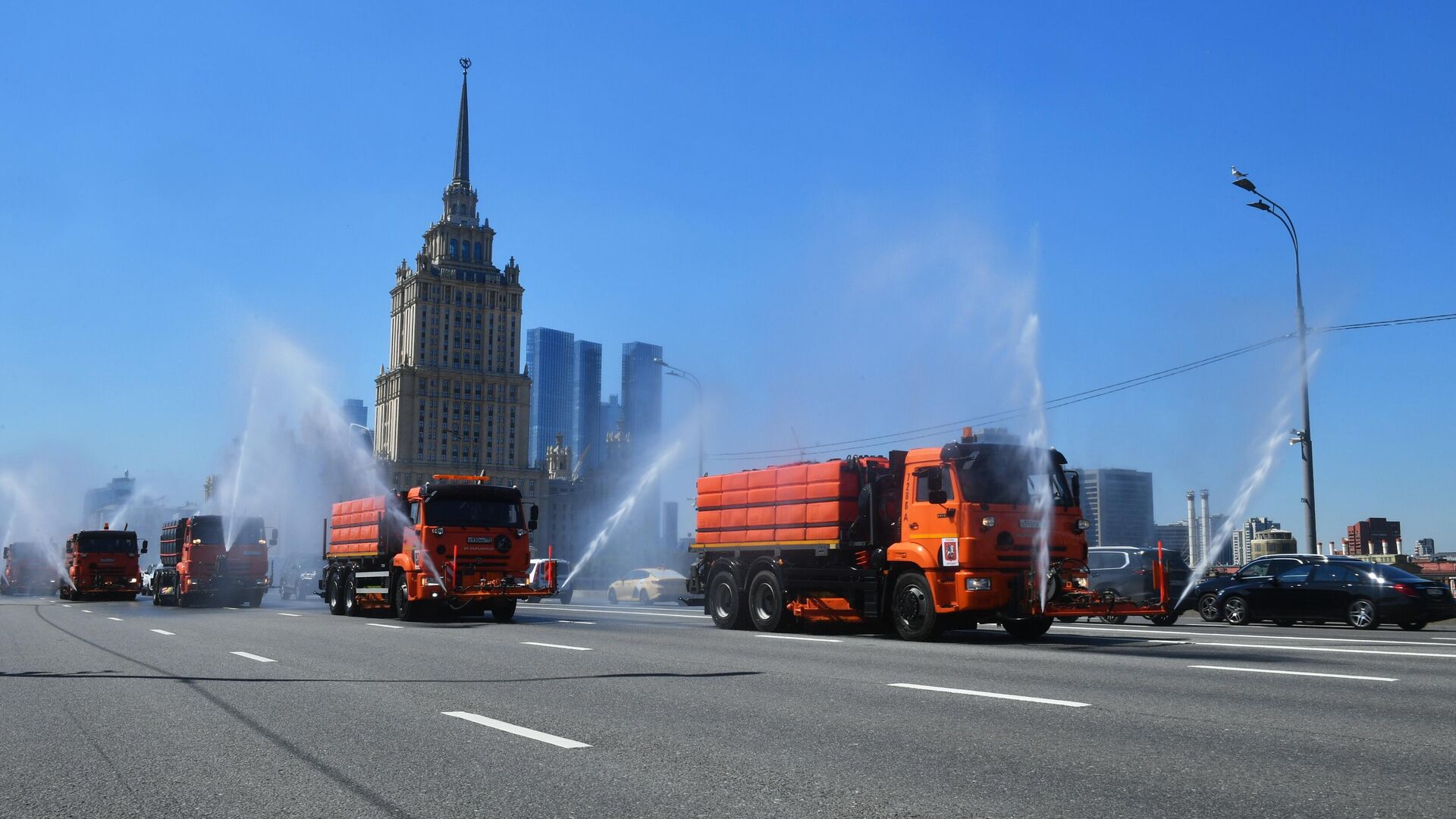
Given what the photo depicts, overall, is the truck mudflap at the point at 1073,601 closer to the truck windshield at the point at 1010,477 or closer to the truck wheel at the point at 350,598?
the truck windshield at the point at 1010,477

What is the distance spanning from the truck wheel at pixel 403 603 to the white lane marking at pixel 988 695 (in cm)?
1588

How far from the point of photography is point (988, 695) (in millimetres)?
9766

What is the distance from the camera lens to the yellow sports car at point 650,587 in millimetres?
40938

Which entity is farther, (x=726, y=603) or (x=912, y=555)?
(x=726, y=603)

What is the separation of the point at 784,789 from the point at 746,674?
232 inches

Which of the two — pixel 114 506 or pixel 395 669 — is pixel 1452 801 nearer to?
pixel 395 669

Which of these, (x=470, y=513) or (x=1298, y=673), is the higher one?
(x=470, y=513)

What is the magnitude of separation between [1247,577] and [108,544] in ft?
126

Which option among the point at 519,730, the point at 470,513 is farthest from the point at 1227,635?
the point at 470,513

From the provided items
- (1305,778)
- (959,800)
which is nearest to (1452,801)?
(1305,778)

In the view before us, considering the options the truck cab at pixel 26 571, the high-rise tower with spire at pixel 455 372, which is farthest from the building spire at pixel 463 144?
the truck cab at pixel 26 571

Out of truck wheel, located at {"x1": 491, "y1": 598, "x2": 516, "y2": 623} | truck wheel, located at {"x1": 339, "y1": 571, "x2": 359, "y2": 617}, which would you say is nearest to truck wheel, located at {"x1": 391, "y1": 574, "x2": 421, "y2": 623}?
truck wheel, located at {"x1": 491, "y1": 598, "x2": 516, "y2": 623}

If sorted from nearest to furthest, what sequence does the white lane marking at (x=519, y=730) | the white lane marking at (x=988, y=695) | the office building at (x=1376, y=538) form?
the white lane marking at (x=519, y=730) < the white lane marking at (x=988, y=695) < the office building at (x=1376, y=538)

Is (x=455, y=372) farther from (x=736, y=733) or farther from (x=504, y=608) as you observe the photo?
(x=736, y=733)
